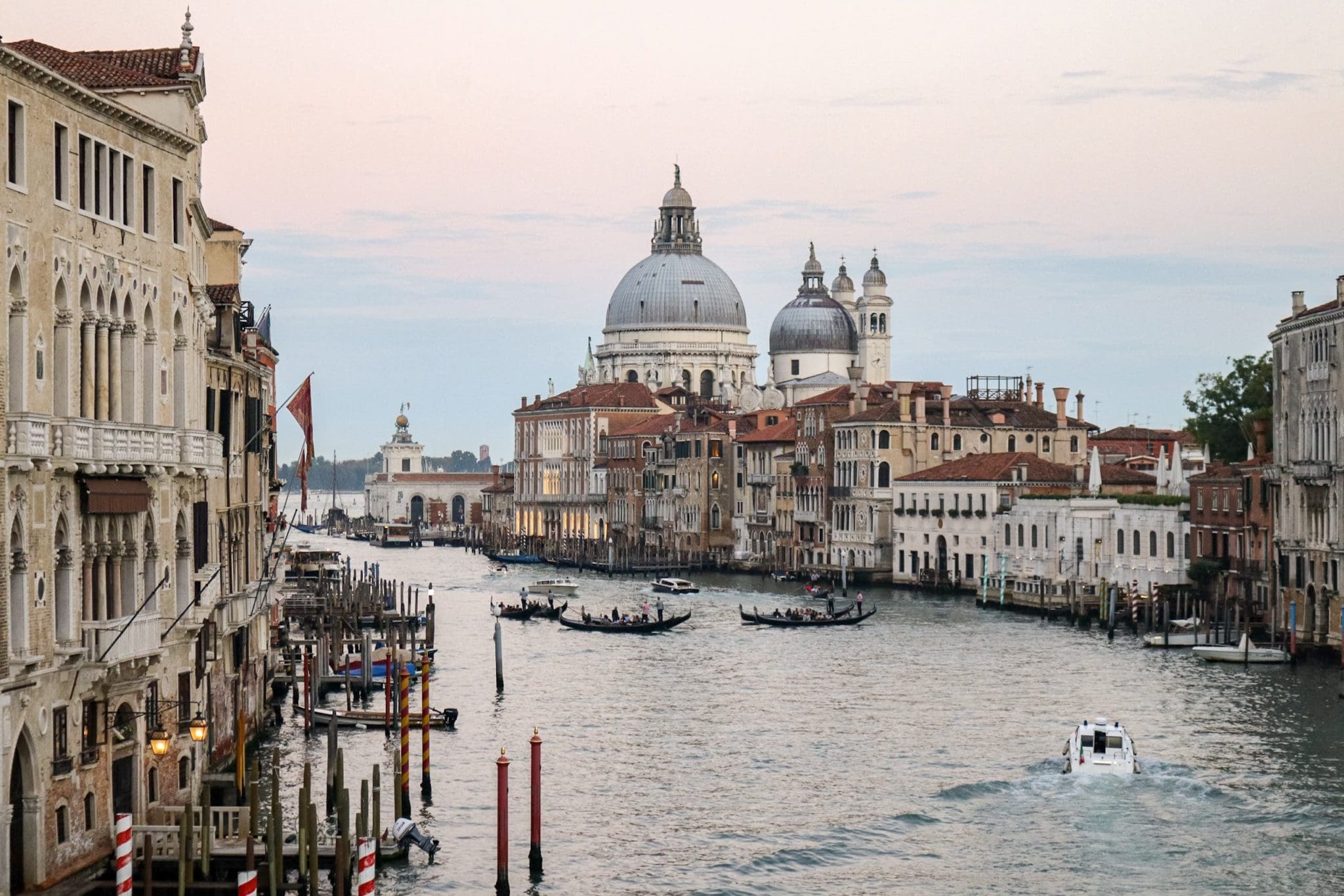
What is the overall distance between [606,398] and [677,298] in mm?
16926

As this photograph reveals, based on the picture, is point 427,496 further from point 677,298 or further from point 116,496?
point 116,496

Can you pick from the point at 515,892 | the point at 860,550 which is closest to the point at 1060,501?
the point at 860,550

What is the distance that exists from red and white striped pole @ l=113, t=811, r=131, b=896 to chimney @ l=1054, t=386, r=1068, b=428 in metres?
58.5

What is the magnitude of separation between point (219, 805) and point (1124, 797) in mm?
10626

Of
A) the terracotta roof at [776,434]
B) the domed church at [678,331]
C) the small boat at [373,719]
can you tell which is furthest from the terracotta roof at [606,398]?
the small boat at [373,719]

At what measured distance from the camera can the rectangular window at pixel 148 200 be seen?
735 inches

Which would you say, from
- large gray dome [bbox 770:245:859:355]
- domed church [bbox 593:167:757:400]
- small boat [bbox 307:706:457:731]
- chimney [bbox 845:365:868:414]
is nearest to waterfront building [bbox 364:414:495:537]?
domed church [bbox 593:167:757:400]

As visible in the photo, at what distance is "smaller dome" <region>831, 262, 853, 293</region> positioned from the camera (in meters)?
120

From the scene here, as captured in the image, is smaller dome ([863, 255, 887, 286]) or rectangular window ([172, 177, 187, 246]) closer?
rectangular window ([172, 177, 187, 246])

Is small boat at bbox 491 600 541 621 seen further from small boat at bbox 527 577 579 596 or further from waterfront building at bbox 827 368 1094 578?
waterfront building at bbox 827 368 1094 578

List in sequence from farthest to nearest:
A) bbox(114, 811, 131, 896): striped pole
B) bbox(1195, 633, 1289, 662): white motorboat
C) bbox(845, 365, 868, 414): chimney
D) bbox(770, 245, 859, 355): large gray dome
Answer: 1. bbox(770, 245, 859, 355): large gray dome
2. bbox(845, 365, 868, 414): chimney
3. bbox(1195, 633, 1289, 662): white motorboat
4. bbox(114, 811, 131, 896): striped pole

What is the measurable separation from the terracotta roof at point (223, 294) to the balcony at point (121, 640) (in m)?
7.73

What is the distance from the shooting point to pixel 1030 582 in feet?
195

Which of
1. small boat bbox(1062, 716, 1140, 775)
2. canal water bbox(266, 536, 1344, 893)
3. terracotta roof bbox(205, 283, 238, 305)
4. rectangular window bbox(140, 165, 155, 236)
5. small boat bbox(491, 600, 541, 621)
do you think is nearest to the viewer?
rectangular window bbox(140, 165, 155, 236)
